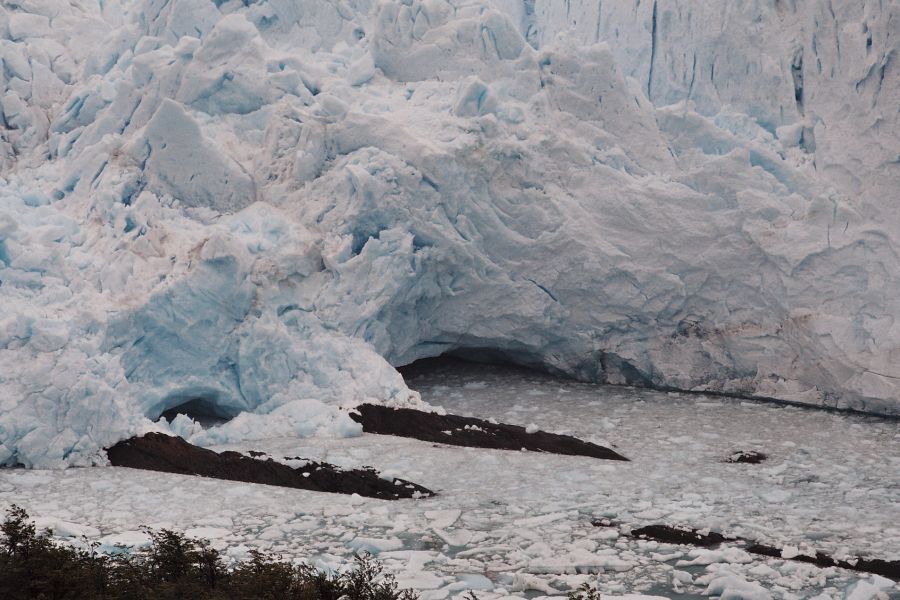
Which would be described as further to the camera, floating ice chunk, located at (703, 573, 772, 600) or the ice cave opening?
the ice cave opening

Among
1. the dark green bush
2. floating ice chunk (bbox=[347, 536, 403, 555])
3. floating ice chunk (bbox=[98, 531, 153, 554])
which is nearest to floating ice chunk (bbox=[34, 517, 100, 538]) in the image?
floating ice chunk (bbox=[98, 531, 153, 554])

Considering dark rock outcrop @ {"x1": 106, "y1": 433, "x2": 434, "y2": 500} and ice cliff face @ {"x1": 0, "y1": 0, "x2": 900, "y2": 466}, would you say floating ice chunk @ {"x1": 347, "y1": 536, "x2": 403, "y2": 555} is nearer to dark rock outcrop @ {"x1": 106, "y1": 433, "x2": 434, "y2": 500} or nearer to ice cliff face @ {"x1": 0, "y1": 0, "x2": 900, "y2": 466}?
dark rock outcrop @ {"x1": 106, "y1": 433, "x2": 434, "y2": 500}

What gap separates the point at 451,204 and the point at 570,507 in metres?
4.45

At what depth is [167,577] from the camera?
18.8ft

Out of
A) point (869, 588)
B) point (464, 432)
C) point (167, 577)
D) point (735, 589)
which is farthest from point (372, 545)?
point (869, 588)

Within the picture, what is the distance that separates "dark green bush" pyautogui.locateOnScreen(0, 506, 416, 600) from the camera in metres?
5.29

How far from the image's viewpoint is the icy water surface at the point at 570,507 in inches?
243

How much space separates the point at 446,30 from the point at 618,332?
4.30 metres

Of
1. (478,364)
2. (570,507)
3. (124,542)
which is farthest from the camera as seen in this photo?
(478,364)

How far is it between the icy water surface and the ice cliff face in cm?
124

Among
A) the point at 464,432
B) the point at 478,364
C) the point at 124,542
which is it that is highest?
the point at 478,364

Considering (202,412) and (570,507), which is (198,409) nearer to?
(202,412)

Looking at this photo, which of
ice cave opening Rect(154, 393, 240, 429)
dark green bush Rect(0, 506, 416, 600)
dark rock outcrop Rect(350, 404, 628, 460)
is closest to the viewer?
dark green bush Rect(0, 506, 416, 600)

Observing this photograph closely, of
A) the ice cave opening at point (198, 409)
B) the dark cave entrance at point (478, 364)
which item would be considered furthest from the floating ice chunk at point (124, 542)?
the dark cave entrance at point (478, 364)
